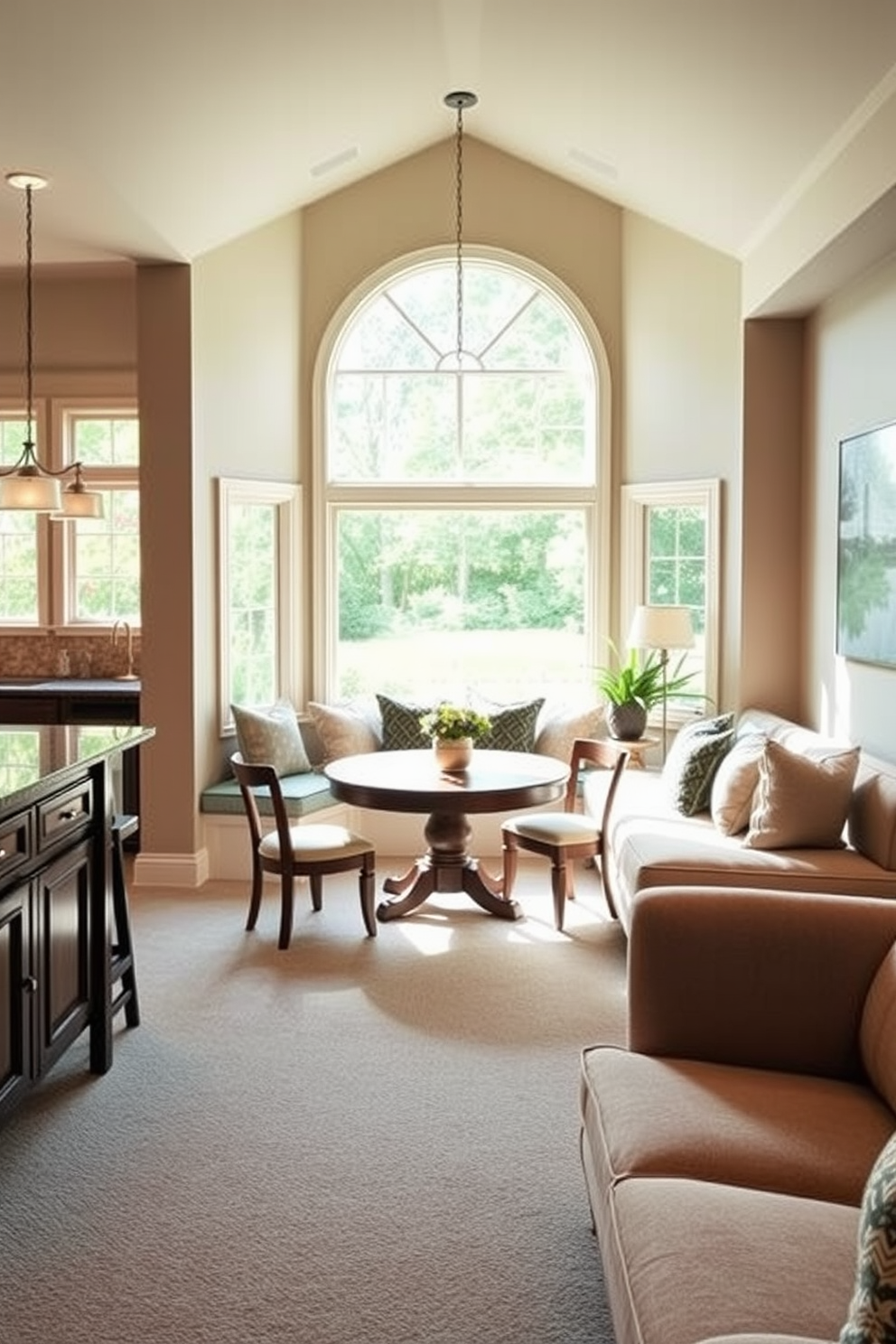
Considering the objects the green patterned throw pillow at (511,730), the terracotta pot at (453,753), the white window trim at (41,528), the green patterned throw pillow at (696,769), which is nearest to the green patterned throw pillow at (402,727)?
the green patterned throw pillow at (511,730)

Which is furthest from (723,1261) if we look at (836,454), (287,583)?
(287,583)

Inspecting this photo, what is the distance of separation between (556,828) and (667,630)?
1.25 metres

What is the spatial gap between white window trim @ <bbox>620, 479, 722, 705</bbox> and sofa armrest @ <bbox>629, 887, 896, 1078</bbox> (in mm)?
3695

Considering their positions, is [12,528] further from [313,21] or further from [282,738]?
[313,21]

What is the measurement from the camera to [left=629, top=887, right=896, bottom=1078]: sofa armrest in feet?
8.60

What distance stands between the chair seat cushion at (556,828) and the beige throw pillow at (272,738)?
1.34 meters

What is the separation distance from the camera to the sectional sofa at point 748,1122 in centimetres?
173

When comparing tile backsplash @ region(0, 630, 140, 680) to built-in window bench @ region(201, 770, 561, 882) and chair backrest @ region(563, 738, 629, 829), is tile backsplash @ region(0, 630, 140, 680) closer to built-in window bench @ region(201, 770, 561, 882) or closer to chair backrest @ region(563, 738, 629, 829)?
built-in window bench @ region(201, 770, 561, 882)

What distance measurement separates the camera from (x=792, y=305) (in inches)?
219

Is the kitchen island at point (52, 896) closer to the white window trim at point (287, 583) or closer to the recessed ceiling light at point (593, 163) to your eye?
the white window trim at point (287, 583)

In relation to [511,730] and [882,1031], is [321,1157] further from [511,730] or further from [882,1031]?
[511,730]

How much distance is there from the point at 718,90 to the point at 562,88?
1.08 metres

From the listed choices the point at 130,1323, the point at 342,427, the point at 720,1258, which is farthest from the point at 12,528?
the point at 720,1258

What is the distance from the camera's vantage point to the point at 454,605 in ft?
23.2
